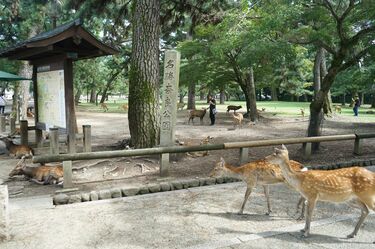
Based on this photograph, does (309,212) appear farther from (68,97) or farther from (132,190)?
(68,97)

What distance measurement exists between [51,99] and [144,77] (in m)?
2.57

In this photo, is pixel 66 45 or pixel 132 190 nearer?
pixel 132 190

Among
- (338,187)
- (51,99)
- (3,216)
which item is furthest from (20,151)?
(338,187)

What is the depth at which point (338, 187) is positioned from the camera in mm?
4359

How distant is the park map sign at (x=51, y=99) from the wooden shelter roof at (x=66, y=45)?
1.79 feet

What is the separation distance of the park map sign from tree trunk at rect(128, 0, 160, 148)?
5.67 ft

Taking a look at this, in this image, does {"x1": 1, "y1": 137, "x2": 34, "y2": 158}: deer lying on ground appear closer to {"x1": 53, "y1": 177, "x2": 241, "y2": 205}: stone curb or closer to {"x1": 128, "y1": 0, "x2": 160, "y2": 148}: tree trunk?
{"x1": 128, "y1": 0, "x2": 160, "y2": 148}: tree trunk

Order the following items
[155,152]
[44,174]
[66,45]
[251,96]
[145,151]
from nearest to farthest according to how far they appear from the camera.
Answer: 1. [145,151]
2. [155,152]
3. [44,174]
4. [66,45]
5. [251,96]

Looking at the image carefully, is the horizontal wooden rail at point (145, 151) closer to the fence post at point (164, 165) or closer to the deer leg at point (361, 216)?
the fence post at point (164, 165)

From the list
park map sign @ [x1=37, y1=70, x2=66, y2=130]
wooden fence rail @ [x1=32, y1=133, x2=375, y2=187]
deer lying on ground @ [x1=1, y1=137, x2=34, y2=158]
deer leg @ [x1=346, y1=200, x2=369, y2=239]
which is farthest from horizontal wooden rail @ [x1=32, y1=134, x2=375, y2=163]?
deer lying on ground @ [x1=1, y1=137, x2=34, y2=158]

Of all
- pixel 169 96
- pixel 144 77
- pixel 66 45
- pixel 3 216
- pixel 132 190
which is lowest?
pixel 132 190

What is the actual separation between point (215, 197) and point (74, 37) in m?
4.73

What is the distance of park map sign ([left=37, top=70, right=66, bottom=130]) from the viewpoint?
29.7 feet

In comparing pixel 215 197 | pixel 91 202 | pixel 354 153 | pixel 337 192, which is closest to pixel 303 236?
pixel 337 192
